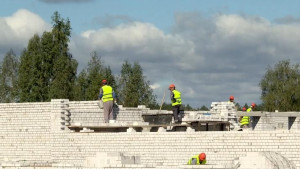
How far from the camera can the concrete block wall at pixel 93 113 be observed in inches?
1064

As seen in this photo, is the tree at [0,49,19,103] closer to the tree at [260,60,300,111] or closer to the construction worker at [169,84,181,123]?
the tree at [260,60,300,111]

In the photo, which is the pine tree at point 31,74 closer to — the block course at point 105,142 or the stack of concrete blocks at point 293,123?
the stack of concrete blocks at point 293,123

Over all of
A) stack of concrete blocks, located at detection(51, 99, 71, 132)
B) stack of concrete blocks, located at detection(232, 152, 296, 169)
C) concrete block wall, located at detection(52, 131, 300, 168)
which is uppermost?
stack of concrete blocks, located at detection(51, 99, 71, 132)

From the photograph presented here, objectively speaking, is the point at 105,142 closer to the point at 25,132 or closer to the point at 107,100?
the point at 107,100

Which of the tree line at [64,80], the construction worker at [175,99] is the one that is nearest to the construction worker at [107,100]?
the construction worker at [175,99]

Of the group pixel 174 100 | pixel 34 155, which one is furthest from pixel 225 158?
pixel 34 155

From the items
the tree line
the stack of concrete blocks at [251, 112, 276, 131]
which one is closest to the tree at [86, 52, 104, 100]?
the tree line

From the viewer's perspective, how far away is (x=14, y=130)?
94.6 feet

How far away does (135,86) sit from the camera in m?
61.6

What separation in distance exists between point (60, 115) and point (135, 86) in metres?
34.6

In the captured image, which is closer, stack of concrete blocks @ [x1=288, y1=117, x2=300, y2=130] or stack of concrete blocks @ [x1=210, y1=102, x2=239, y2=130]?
stack of concrete blocks @ [x1=210, y1=102, x2=239, y2=130]

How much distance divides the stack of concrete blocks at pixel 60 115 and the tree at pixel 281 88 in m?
39.6

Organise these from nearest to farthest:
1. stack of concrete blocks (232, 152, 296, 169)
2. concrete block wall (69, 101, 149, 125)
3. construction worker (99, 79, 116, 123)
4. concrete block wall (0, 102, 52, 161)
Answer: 1. stack of concrete blocks (232, 152, 296, 169)
2. concrete block wall (69, 101, 149, 125)
3. construction worker (99, 79, 116, 123)
4. concrete block wall (0, 102, 52, 161)

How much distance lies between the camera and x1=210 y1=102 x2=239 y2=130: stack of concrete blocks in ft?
87.2
